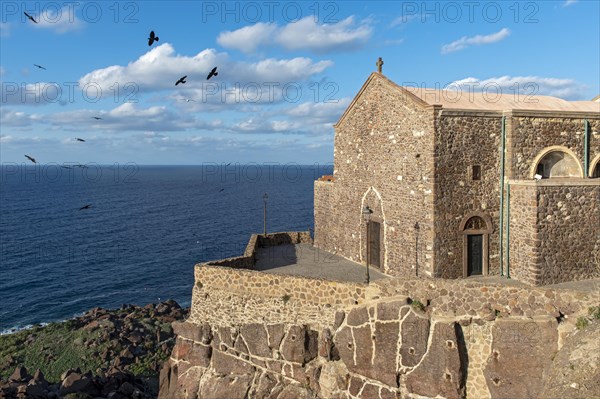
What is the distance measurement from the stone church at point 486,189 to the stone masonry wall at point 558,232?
40 millimetres

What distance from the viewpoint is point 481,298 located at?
15.5 m

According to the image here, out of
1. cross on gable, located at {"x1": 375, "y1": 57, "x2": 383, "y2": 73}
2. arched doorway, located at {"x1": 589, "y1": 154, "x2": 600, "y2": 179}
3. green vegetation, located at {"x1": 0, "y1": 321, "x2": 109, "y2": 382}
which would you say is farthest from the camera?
green vegetation, located at {"x1": 0, "y1": 321, "x2": 109, "y2": 382}

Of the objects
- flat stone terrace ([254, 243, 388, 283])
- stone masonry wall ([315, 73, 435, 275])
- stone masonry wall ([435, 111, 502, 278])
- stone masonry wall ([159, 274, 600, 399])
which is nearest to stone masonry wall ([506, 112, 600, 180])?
stone masonry wall ([435, 111, 502, 278])

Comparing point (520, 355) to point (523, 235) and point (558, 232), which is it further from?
point (558, 232)

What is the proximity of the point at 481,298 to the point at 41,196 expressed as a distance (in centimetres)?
14436

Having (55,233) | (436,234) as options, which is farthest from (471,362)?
(55,233)

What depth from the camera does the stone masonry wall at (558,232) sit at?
18.2 metres

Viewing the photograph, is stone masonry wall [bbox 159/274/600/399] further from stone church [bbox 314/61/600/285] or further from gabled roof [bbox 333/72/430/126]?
gabled roof [bbox 333/72/430/126]

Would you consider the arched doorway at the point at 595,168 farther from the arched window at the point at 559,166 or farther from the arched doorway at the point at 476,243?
the arched doorway at the point at 476,243

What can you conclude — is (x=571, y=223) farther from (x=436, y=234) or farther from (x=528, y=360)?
(x=528, y=360)

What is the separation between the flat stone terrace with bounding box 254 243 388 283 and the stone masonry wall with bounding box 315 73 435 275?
32.2 inches

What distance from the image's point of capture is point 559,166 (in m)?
20.6

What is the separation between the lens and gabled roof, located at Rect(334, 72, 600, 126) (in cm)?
2059

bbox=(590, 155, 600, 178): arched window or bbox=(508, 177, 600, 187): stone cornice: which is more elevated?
bbox=(590, 155, 600, 178): arched window
